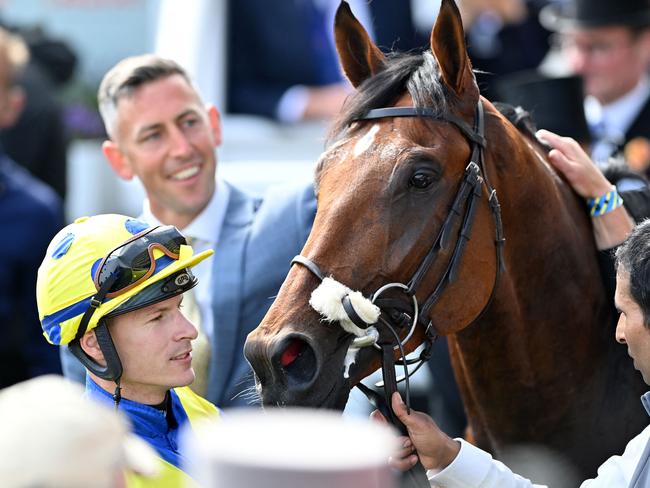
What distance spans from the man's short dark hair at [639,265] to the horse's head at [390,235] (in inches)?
17.9

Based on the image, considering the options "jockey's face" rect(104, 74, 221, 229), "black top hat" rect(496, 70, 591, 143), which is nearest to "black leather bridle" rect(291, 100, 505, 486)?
"jockey's face" rect(104, 74, 221, 229)

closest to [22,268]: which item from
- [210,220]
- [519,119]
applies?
[210,220]

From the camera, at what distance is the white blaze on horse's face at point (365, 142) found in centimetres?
286

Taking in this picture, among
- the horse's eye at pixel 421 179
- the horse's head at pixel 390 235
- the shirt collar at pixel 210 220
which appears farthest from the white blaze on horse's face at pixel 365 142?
the shirt collar at pixel 210 220

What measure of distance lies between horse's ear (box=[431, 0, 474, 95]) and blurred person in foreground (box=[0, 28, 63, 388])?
119 inches

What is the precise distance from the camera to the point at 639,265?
250 centimetres

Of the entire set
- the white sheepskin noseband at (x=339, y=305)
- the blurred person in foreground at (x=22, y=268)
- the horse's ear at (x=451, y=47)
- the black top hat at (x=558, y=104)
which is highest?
the horse's ear at (x=451, y=47)

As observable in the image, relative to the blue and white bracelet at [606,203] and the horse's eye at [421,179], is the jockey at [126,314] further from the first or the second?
the blue and white bracelet at [606,203]

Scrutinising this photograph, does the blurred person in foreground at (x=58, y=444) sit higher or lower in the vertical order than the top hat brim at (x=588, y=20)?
lower

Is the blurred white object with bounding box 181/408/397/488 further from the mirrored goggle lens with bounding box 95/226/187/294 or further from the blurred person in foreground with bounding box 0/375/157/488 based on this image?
the mirrored goggle lens with bounding box 95/226/187/294

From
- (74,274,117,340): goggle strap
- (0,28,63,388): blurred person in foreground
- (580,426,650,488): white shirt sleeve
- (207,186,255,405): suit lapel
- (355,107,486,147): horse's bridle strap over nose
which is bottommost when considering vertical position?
(0,28,63,388): blurred person in foreground

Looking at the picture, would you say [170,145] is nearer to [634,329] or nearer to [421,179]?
[421,179]

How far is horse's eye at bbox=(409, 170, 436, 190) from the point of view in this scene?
2820 millimetres

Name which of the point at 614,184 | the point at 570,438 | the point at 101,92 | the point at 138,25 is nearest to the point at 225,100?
the point at 138,25
